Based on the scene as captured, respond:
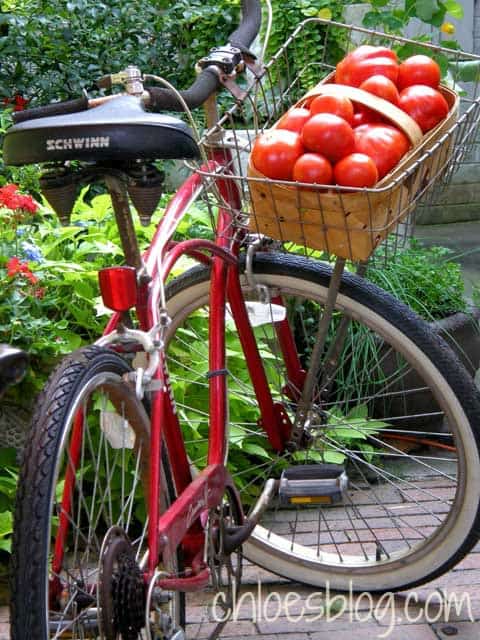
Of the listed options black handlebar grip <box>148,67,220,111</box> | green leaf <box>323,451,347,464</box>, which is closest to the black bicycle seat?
black handlebar grip <box>148,67,220,111</box>

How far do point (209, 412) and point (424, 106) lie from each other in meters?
1.06

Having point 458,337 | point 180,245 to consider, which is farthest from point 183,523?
point 458,337

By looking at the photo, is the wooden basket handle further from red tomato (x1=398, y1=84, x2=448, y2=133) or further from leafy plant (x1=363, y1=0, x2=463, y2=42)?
leafy plant (x1=363, y1=0, x2=463, y2=42)

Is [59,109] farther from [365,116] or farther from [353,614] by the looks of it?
[353,614]

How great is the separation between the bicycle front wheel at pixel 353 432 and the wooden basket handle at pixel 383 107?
0.59 meters

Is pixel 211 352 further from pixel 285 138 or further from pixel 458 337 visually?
pixel 458 337

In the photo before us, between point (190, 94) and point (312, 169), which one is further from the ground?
point (190, 94)

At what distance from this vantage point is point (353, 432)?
3646mm

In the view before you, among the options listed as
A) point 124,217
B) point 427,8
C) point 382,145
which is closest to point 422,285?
point 427,8

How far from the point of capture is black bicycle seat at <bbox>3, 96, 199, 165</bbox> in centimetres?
197

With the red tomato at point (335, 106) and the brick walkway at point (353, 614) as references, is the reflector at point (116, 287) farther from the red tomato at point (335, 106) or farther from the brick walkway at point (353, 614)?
the brick walkway at point (353, 614)

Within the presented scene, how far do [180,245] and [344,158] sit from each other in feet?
1.66

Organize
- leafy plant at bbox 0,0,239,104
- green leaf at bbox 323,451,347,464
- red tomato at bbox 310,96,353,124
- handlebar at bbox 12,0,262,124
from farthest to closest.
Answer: leafy plant at bbox 0,0,239,104 → green leaf at bbox 323,451,347,464 → red tomato at bbox 310,96,353,124 → handlebar at bbox 12,0,262,124

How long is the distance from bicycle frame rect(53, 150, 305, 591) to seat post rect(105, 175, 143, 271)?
0.06 metres
